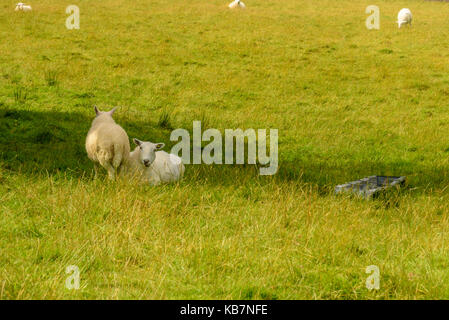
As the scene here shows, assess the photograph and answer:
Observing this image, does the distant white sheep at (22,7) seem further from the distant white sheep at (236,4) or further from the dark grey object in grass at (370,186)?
the dark grey object in grass at (370,186)

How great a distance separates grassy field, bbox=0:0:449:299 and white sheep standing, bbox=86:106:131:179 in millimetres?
306

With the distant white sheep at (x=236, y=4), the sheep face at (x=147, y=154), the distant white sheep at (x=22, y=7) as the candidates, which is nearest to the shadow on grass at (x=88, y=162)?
Answer: the sheep face at (x=147, y=154)

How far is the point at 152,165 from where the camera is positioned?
782 cm

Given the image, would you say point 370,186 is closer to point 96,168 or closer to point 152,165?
point 152,165

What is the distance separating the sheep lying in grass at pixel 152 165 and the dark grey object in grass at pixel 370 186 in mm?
2494

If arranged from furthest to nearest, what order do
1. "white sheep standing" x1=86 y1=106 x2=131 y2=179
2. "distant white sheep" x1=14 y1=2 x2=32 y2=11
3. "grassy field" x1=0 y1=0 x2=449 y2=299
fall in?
"distant white sheep" x1=14 y1=2 x2=32 y2=11 < "white sheep standing" x1=86 y1=106 x2=131 y2=179 < "grassy field" x1=0 y1=0 x2=449 y2=299

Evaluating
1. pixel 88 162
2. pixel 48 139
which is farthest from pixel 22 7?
pixel 88 162

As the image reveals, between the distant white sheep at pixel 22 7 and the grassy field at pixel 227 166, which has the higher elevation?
the distant white sheep at pixel 22 7

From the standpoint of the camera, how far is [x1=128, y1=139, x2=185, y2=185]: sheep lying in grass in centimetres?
757

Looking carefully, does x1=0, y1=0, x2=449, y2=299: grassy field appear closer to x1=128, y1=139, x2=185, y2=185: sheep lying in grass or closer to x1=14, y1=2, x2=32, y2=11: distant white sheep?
x1=128, y1=139, x2=185, y2=185: sheep lying in grass

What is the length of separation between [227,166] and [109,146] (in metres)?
2.85

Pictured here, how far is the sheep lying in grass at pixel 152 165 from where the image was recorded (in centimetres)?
757

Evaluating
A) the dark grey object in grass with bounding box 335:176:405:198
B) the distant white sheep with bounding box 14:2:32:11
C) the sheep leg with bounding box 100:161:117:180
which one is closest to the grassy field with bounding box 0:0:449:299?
the sheep leg with bounding box 100:161:117:180

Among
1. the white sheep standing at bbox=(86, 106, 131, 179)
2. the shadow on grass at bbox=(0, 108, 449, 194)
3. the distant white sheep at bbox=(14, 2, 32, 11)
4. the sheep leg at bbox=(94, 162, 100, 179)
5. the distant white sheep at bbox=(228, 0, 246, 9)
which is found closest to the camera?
the sheep leg at bbox=(94, 162, 100, 179)
